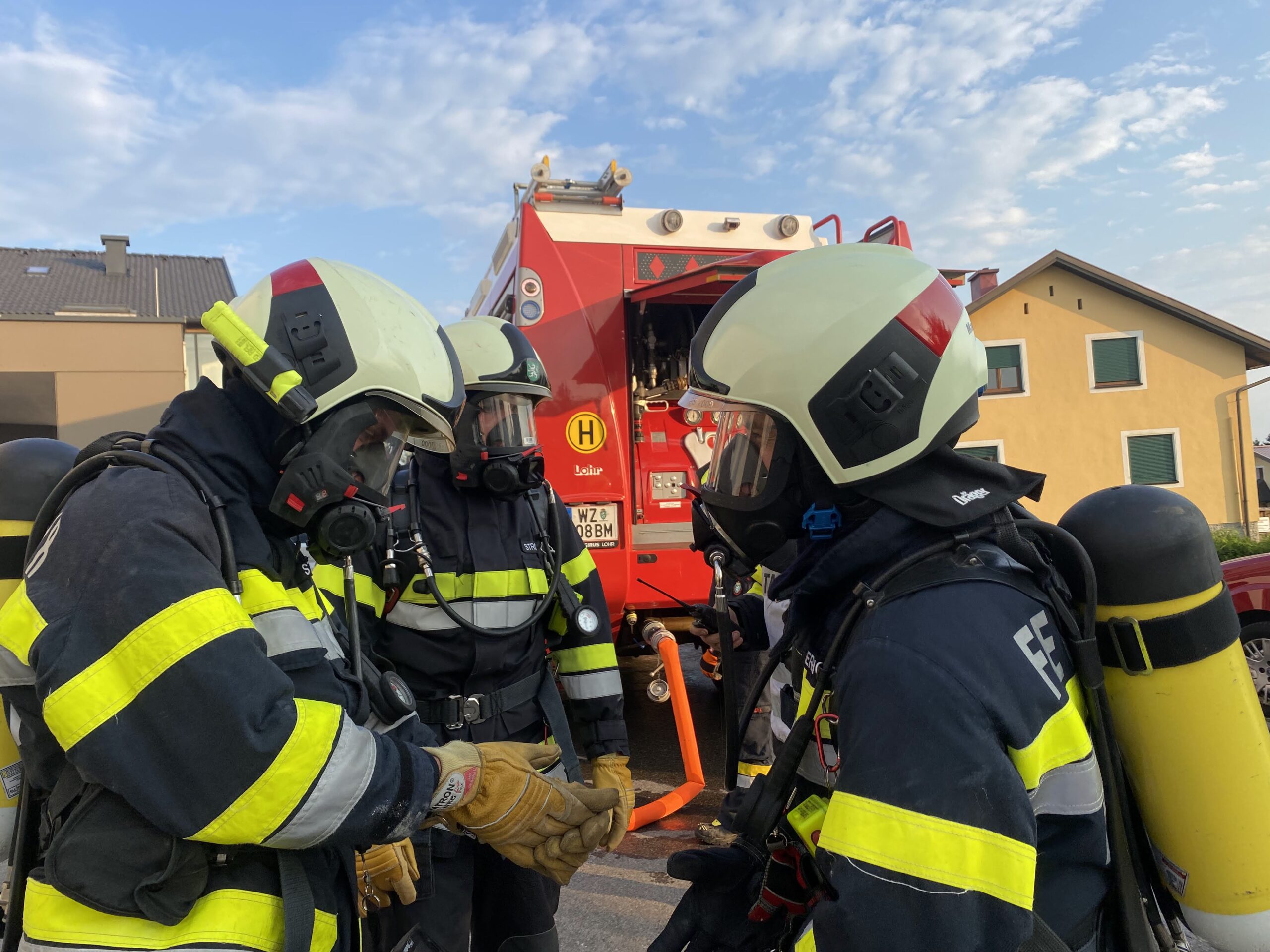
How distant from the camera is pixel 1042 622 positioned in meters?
1.26

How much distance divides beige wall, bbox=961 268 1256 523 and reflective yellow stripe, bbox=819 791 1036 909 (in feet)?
71.9

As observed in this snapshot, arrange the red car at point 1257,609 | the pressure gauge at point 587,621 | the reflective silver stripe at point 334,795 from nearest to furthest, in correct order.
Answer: the reflective silver stripe at point 334,795, the pressure gauge at point 587,621, the red car at point 1257,609

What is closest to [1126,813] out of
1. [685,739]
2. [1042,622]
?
[1042,622]

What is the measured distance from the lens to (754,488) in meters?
1.58

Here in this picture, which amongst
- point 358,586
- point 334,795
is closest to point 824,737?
point 334,795

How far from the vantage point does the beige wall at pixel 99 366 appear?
14.0 m

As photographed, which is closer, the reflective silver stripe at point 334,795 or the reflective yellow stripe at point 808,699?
the reflective silver stripe at point 334,795

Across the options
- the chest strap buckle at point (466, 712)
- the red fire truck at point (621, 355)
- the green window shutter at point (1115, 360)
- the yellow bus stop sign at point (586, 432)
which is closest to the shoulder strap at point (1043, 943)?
the chest strap buckle at point (466, 712)

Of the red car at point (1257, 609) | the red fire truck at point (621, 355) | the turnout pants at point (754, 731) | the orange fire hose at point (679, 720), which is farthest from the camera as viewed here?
the red car at point (1257, 609)

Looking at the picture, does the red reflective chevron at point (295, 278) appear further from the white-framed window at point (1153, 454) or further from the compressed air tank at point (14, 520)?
the white-framed window at point (1153, 454)

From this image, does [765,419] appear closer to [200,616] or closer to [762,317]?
[762,317]

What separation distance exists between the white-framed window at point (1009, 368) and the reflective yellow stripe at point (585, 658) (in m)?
21.3

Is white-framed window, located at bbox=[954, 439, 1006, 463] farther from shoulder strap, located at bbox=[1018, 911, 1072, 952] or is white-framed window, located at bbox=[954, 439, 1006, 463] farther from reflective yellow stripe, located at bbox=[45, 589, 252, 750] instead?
reflective yellow stripe, located at bbox=[45, 589, 252, 750]

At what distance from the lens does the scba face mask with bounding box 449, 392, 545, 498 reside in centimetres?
280
